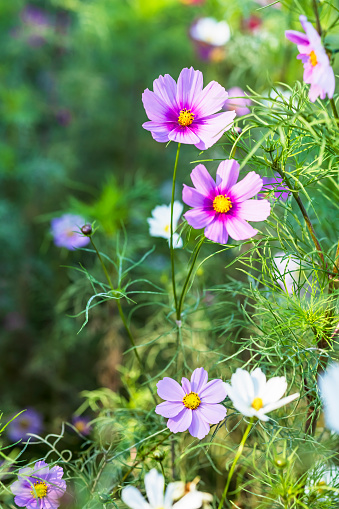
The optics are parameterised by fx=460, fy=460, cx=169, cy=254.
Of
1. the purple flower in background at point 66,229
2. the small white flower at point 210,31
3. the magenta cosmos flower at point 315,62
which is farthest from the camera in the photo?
the small white flower at point 210,31

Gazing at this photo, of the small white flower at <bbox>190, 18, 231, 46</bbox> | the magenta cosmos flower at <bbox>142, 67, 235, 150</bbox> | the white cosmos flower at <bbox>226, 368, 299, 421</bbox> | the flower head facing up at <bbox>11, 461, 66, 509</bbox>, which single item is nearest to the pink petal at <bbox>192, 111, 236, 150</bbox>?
the magenta cosmos flower at <bbox>142, 67, 235, 150</bbox>

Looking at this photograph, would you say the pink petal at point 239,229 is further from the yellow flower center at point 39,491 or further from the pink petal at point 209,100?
the yellow flower center at point 39,491

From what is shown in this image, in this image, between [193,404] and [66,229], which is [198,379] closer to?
[193,404]

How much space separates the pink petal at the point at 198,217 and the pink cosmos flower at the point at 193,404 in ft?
0.39

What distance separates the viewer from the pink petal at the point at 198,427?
14.1 inches

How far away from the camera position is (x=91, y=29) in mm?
1174

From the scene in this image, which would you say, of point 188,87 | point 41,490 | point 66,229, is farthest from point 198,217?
point 66,229

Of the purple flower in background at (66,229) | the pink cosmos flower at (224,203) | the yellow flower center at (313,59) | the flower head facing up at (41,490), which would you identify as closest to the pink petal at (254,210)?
the pink cosmos flower at (224,203)

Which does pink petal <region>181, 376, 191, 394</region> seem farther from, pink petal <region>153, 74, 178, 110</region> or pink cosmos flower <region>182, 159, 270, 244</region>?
pink petal <region>153, 74, 178, 110</region>

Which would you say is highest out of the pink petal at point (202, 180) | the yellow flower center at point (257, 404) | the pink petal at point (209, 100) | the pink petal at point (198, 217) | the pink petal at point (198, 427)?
the pink petal at point (209, 100)

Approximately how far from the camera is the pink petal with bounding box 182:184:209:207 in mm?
344

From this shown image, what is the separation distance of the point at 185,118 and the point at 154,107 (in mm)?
28

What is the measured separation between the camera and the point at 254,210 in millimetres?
353

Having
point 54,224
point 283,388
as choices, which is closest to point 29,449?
point 54,224
